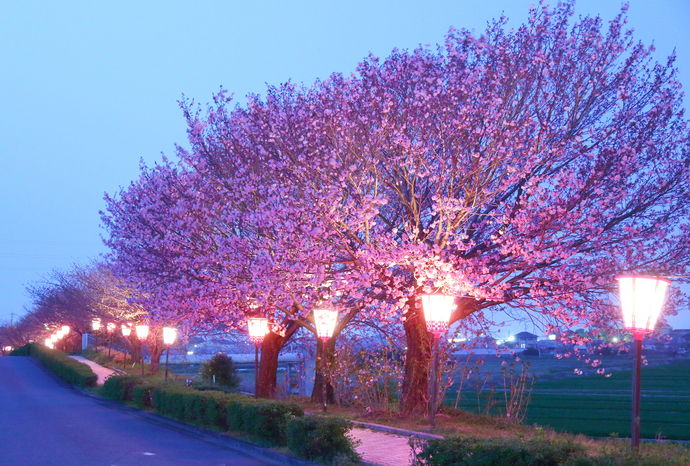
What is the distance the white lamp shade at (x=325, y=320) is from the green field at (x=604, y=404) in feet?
13.3

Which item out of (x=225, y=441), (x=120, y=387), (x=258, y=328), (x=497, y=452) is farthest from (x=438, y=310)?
(x=120, y=387)

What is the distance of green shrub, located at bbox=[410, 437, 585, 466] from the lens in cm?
734

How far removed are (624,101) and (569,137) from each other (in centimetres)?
179

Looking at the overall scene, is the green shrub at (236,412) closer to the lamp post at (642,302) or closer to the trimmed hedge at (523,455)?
the trimmed hedge at (523,455)

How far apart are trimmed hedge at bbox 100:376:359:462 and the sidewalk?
51 cm

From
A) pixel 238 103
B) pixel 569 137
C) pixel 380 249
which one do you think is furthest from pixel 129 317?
pixel 569 137

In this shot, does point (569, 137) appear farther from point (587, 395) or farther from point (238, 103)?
point (587, 395)

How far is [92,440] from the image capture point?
14008 mm

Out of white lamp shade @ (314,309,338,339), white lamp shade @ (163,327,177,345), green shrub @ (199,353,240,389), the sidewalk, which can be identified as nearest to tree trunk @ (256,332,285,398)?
white lamp shade @ (163,327,177,345)

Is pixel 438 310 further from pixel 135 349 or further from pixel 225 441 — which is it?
pixel 135 349

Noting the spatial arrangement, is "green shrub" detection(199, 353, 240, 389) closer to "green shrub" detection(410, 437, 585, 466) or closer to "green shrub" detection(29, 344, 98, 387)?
"green shrub" detection(29, 344, 98, 387)

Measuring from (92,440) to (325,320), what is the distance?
19.9 ft

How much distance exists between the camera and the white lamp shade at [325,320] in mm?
16516

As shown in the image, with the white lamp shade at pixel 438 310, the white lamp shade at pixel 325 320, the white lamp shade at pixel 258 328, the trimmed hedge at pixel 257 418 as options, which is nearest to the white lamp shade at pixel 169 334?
the trimmed hedge at pixel 257 418
